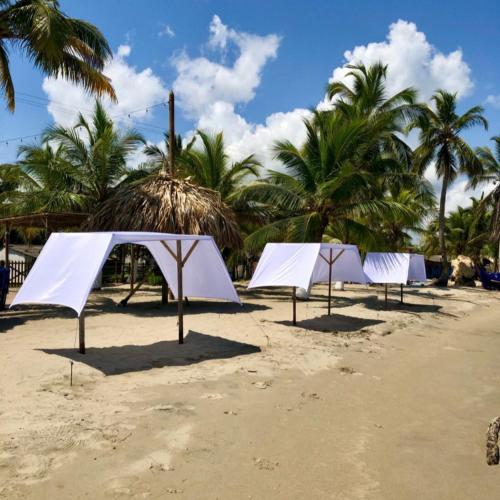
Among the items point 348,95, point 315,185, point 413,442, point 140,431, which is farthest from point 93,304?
point 348,95

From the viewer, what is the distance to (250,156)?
62.9 ft

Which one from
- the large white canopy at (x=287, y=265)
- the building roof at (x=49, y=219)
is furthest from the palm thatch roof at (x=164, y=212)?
the large white canopy at (x=287, y=265)

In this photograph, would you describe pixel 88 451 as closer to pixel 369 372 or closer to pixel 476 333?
pixel 369 372

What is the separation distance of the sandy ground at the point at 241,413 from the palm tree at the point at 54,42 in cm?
649

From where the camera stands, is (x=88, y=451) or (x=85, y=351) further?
(x=85, y=351)

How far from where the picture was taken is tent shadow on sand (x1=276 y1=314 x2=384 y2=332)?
11.2 meters

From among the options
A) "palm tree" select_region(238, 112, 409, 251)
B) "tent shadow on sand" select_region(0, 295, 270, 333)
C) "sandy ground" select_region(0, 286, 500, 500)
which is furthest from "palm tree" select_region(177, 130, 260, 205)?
"sandy ground" select_region(0, 286, 500, 500)

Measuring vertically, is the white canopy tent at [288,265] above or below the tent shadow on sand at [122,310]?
above

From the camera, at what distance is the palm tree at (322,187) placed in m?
16.5

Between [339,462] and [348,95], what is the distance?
2164 cm

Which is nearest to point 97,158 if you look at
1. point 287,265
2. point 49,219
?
point 49,219

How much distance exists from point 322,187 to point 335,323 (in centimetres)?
608

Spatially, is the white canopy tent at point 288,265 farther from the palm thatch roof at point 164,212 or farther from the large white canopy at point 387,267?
the large white canopy at point 387,267

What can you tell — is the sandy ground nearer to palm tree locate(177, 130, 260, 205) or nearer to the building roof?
the building roof
